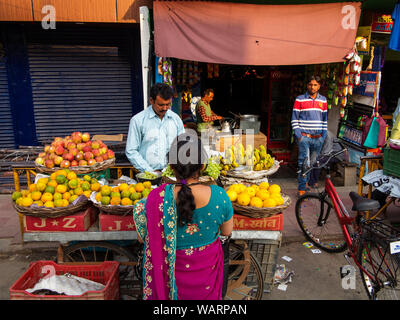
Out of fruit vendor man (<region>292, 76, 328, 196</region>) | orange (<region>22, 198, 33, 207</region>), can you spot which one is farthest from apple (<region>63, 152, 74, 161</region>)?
fruit vendor man (<region>292, 76, 328, 196</region>)

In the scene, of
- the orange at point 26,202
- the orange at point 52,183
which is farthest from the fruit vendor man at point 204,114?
the orange at point 26,202

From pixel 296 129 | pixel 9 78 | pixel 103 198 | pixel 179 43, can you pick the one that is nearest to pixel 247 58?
pixel 179 43

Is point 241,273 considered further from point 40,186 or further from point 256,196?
point 40,186

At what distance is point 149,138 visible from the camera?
4.29 metres

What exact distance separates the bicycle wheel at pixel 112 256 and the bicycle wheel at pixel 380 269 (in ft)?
7.82

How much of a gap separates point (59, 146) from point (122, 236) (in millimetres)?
1951

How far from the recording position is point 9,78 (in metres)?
6.92

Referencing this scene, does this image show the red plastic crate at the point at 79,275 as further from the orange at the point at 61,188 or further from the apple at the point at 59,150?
the apple at the point at 59,150

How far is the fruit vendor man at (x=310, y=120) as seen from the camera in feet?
21.0

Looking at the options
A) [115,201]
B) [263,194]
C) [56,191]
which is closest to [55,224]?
[56,191]

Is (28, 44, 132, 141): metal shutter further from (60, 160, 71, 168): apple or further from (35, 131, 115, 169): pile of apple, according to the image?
(60, 160, 71, 168): apple

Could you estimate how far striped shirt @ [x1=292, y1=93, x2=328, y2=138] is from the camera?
252 inches

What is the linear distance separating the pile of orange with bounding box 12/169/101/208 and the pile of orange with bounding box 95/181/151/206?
0.77ft
